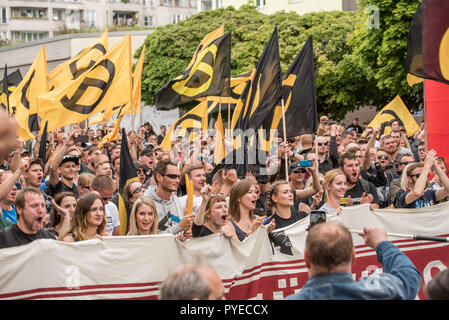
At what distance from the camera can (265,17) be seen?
32.2 meters

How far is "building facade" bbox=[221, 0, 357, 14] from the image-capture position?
1502 inches

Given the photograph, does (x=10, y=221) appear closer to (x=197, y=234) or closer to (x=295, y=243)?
(x=197, y=234)

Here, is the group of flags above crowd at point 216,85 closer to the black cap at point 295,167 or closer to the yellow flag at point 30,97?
the yellow flag at point 30,97

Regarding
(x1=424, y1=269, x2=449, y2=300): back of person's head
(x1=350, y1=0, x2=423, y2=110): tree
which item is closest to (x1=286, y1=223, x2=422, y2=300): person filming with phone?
(x1=424, y1=269, x2=449, y2=300): back of person's head

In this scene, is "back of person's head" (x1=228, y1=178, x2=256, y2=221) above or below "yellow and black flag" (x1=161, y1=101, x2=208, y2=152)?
below

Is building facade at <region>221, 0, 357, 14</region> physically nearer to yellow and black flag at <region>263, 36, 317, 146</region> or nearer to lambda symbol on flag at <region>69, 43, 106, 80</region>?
lambda symbol on flag at <region>69, 43, 106, 80</region>

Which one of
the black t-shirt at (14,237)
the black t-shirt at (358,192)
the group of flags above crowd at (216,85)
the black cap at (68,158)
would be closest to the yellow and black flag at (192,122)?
the group of flags above crowd at (216,85)

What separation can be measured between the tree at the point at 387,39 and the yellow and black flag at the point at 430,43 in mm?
13056

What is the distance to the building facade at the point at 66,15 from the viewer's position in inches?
2665

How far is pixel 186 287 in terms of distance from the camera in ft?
9.55

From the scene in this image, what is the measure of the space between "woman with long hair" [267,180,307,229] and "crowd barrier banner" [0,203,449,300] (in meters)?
0.33

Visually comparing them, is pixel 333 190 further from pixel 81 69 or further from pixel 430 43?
pixel 81 69
